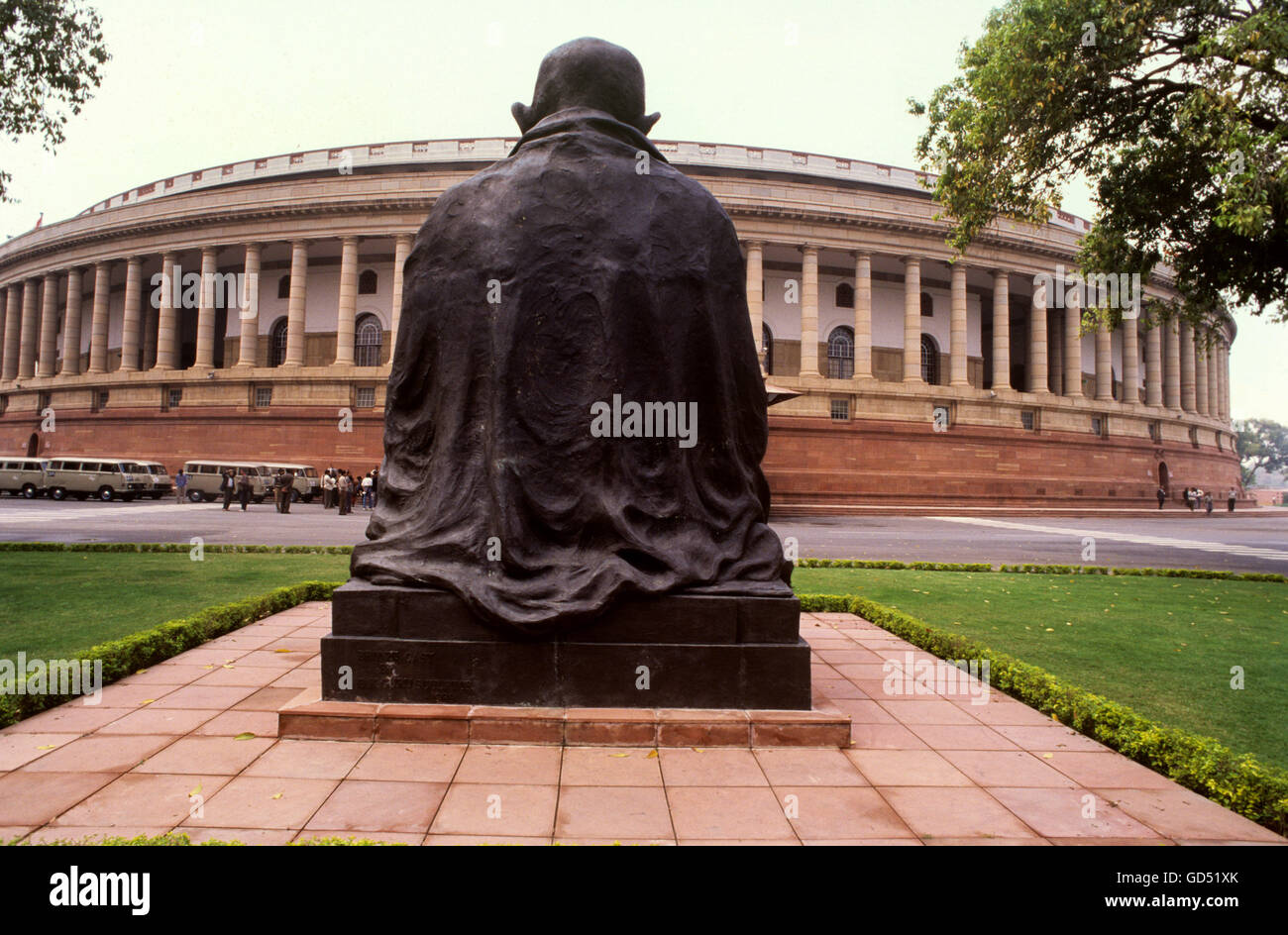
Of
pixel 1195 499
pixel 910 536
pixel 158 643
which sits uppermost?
pixel 1195 499

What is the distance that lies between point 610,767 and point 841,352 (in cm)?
3711

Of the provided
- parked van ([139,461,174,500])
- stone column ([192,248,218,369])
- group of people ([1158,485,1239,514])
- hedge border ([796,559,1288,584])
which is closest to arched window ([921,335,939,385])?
group of people ([1158,485,1239,514])

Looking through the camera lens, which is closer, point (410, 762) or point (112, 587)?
point (410, 762)

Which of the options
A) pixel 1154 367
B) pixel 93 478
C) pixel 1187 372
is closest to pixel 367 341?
pixel 93 478

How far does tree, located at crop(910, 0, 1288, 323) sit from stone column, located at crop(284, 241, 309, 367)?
29949 mm

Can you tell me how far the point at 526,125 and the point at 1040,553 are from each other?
46.3 ft

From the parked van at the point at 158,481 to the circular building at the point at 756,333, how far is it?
2.62 m

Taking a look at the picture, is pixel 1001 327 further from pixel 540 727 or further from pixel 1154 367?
pixel 540 727

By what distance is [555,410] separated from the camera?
13.6 ft

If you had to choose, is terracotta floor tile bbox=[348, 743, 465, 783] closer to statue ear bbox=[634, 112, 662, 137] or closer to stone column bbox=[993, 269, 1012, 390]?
statue ear bbox=[634, 112, 662, 137]

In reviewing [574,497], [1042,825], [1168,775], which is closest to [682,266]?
[574,497]

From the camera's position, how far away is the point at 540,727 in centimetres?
371

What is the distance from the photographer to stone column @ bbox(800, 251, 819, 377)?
35.2 metres

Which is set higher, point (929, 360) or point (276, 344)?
point (276, 344)
